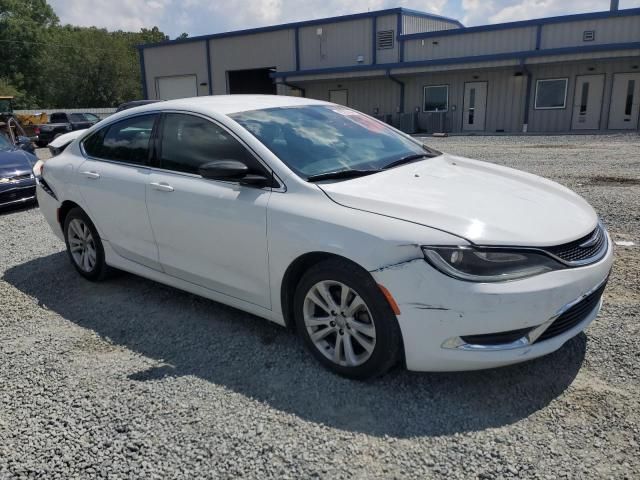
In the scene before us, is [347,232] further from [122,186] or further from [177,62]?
[177,62]

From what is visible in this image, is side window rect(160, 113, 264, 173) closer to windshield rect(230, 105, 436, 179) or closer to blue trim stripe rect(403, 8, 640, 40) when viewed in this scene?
windshield rect(230, 105, 436, 179)

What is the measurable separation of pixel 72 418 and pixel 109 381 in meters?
0.39

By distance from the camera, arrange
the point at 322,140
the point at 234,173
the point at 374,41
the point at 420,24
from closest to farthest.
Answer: the point at 234,173
the point at 322,140
the point at 374,41
the point at 420,24

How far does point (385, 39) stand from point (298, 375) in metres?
26.8

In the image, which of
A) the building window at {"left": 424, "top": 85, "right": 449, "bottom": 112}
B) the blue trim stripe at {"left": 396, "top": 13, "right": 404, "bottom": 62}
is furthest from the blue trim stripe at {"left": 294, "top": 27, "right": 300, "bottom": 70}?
the building window at {"left": 424, "top": 85, "right": 449, "bottom": 112}

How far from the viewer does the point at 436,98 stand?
26344 millimetres

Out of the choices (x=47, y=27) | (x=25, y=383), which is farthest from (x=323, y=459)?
(x=47, y=27)

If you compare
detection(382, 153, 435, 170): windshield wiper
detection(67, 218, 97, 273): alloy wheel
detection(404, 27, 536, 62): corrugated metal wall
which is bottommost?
detection(67, 218, 97, 273): alloy wheel

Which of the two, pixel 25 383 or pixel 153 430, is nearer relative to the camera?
pixel 153 430

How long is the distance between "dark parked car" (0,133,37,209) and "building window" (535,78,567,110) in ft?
69.4

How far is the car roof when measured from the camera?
3.94 m

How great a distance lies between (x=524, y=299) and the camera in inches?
105

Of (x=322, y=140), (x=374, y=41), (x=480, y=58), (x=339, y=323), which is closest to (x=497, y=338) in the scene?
(x=339, y=323)

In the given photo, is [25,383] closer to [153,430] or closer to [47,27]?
[153,430]
